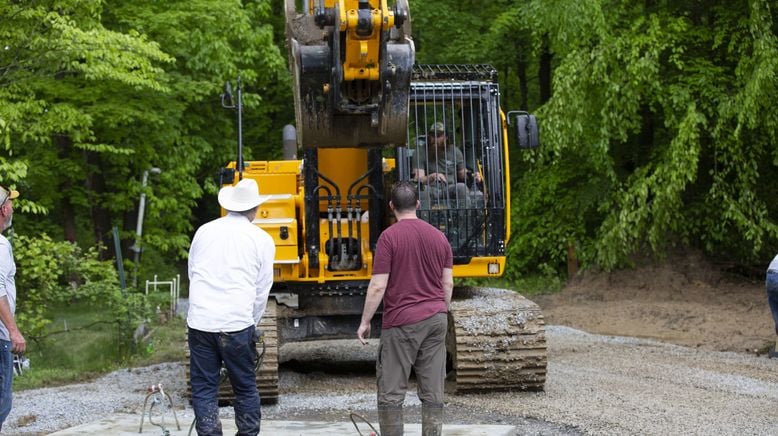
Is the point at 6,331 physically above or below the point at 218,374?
above

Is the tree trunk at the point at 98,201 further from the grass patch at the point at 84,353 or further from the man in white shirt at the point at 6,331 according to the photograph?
the man in white shirt at the point at 6,331

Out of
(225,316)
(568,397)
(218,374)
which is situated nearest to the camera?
(225,316)

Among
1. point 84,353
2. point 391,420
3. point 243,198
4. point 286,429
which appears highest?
point 243,198

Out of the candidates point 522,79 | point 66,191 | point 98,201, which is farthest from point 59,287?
point 522,79

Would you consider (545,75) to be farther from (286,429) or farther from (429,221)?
(286,429)

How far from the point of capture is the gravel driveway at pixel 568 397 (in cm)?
930

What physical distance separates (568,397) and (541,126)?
32.7 feet

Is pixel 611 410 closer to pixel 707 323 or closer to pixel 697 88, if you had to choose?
pixel 707 323

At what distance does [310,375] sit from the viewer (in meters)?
12.6

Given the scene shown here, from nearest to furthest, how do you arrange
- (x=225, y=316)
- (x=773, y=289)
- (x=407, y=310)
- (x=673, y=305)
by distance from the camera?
(x=225, y=316) < (x=407, y=310) < (x=773, y=289) < (x=673, y=305)

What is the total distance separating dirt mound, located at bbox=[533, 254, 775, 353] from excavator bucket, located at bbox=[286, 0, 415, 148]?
24.9ft

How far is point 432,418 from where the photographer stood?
751cm

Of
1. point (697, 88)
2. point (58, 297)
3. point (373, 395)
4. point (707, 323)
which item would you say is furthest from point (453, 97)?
point (697, 88)

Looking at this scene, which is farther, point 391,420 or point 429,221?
point 429,221
